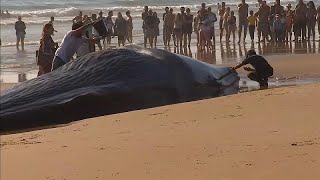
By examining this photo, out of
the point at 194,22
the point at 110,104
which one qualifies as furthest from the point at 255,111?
the point at 194,22

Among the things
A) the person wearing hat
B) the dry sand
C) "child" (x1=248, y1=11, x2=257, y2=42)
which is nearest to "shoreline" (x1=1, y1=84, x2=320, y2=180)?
the dry sand

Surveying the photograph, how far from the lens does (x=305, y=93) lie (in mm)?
8828

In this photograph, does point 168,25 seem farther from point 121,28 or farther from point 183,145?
point 183,145

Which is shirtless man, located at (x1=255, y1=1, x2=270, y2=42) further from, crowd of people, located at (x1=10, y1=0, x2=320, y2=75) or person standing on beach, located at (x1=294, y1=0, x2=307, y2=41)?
person standing on beach, located at (x1=294, y1=0, x2=307, y2=41)

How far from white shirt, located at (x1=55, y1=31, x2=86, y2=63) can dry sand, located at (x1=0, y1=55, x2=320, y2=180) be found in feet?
11.5

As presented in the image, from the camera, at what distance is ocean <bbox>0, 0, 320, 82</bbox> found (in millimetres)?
29875

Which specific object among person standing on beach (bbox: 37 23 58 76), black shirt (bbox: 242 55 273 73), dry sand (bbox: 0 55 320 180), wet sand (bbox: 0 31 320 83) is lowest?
wet sand (bbox: 0 31 320 83)

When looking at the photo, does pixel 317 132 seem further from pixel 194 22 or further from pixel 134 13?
pixel 134 13

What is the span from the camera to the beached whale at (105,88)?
305 inches

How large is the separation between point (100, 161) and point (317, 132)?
2.01 m

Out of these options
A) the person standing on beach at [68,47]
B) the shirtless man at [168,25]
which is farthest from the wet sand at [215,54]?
the person standing on beach at [68,47]

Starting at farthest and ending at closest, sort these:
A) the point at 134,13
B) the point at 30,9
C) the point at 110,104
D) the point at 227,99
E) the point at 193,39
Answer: the point at 30,9
the point at 134,13
the point at 193,39
the point at 227,99
the point at 110,104

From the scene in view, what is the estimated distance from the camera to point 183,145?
18.9ft

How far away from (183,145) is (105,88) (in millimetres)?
2649
